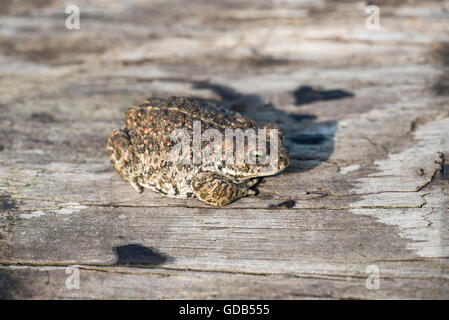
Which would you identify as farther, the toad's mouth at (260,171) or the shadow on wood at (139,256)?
the toad's mouth at (260,171)

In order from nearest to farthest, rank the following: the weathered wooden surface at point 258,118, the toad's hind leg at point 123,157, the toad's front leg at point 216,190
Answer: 1. the weathered wooden surface at point 258,118
2. the toad's front leg at point 216,190
3. the toad's hind leg at point 123,157

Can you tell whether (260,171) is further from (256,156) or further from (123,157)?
(123,157)

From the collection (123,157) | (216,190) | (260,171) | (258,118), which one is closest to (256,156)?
(260,171)

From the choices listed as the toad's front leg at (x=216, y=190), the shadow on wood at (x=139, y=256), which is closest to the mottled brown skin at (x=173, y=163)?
the toad's front leg at (x=216, y=190)

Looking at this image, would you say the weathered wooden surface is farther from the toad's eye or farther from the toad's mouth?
the toad's eye

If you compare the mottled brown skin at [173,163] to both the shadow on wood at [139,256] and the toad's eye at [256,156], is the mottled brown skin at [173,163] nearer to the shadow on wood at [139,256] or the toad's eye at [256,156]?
the toad's eye at [256,156]

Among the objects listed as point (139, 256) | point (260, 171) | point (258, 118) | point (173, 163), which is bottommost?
point (139, 256)

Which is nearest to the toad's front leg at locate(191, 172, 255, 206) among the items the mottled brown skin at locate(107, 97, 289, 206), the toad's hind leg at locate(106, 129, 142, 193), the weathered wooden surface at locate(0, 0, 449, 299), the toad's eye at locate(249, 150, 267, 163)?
the mottled brown skin at locate(107, 97, 289, 206)
